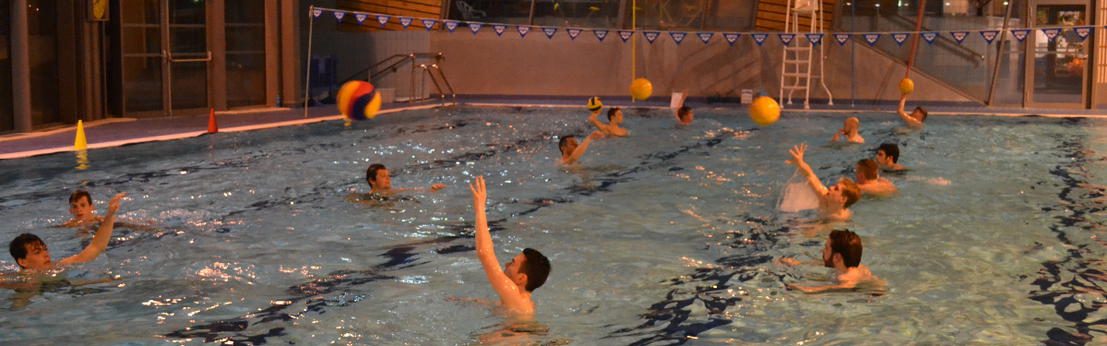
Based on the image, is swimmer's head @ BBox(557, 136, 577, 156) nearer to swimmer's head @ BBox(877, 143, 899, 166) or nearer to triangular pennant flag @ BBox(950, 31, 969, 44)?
swimmer's head @ BBox(877, 143, 899, 166)

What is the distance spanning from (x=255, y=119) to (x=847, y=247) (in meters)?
12.5

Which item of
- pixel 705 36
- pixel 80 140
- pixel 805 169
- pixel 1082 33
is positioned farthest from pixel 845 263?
pixel 705 36

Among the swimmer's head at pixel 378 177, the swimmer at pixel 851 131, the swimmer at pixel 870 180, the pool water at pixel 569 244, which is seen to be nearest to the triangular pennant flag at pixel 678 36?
the pool water at pixel 569 244

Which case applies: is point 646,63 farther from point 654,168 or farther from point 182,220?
point 182,220

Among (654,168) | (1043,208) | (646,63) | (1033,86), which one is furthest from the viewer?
(646,63)

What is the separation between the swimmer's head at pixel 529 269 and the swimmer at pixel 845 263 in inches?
69.7

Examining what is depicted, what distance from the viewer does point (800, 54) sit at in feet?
74.2

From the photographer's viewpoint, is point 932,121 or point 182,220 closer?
point 182,220

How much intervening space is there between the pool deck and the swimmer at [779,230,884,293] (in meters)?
9.24

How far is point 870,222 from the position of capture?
350 inches

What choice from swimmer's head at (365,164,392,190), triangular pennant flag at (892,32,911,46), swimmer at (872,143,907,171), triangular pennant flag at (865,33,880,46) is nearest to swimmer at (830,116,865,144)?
swimmer at (872,143,907,171)

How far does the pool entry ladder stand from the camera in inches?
822

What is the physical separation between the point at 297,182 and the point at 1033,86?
48.7 ft

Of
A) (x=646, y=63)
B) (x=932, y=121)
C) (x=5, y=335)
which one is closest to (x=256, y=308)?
(x=5, y=335)
